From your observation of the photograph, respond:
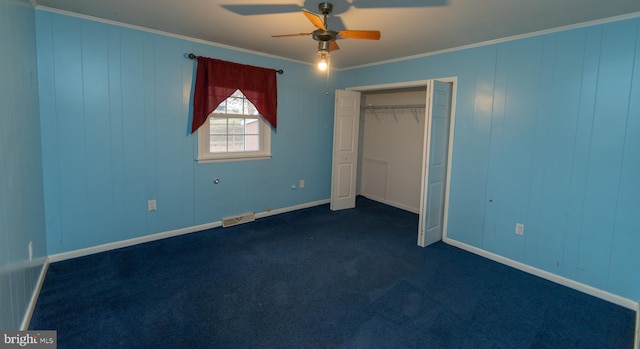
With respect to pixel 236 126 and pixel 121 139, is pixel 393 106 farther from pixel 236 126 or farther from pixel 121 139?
pixel 121 139

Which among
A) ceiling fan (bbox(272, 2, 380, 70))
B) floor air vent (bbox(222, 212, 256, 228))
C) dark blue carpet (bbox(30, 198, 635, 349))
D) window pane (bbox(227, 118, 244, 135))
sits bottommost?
dark blue carpet (bbox(30, 198, 635, 349))

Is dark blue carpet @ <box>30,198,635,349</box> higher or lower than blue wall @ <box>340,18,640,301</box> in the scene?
lower

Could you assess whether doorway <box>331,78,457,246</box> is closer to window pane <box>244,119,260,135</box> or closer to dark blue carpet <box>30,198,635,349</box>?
dark blue carpet <box>30,198,635,349</box>

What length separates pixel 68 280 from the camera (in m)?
2.80

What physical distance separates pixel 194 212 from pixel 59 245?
4.51 ft

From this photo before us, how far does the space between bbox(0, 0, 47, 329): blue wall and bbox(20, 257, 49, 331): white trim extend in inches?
2.3

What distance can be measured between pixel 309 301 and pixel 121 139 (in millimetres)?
2654

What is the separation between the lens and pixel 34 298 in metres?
2.44

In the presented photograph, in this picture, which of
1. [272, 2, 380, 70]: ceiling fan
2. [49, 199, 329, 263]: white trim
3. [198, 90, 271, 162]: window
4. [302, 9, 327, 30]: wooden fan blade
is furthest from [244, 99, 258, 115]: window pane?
[302, 9, 327, 30]: wooden fan blade

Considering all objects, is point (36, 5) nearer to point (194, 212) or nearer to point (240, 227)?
point (194, 212)

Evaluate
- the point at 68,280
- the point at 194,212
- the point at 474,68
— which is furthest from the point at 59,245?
the point at 474,68

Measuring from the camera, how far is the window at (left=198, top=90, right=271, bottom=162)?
4.14m
